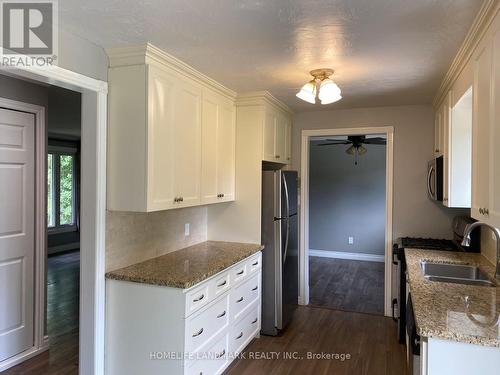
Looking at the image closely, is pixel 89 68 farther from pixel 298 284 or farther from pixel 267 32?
pixel 298 284

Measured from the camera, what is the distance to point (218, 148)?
320cm

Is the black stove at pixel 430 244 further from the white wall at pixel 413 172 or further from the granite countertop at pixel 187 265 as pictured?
the granite countertop at pixel 187 265

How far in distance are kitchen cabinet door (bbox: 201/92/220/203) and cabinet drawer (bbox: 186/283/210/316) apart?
2.57 ft

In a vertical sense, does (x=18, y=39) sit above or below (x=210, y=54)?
below

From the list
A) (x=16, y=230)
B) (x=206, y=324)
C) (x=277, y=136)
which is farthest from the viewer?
(x=277, y=136)

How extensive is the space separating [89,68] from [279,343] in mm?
2704

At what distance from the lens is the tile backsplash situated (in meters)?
2.43

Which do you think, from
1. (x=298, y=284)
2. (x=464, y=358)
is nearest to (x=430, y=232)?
(x=298, y=284)

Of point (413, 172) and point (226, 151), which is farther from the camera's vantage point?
point (413, 172)

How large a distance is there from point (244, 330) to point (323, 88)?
206 cm

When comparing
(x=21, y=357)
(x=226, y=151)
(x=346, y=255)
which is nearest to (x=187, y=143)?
(x=226, y=151)

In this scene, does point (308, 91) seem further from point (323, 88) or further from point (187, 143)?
point (187, 143)

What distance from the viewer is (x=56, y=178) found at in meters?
7.07

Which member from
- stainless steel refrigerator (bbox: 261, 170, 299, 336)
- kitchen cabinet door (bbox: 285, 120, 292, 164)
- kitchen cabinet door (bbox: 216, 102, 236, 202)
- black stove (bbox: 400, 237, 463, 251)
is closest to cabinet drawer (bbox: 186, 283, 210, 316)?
kitchen cabinet door (bbox: 216, 102, 236, 202)
